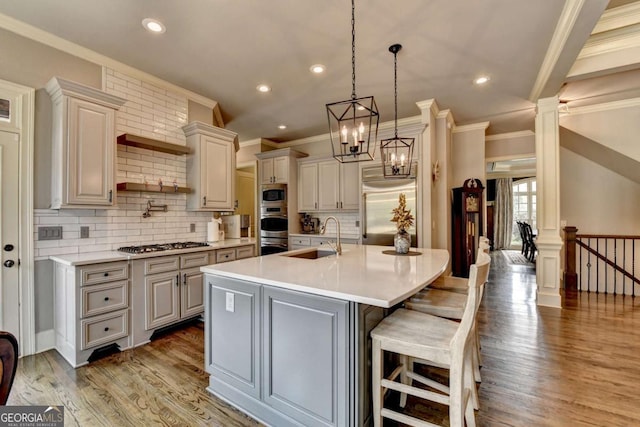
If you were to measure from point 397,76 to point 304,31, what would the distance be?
1.37 metres

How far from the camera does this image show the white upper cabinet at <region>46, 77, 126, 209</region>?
2627mm

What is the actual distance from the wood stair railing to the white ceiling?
9.33 ft

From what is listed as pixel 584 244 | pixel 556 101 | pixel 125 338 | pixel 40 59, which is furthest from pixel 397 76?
pixel 584 244

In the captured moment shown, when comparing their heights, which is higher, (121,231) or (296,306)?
(121,231)

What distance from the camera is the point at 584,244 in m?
4.92

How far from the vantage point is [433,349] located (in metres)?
1.46

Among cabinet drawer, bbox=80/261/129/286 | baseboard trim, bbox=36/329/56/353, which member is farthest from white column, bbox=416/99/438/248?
baseboard trim, bbox=36/329/56/353

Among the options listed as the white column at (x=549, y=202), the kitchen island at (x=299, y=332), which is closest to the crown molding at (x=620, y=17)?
the white column at (x=549, y=202)

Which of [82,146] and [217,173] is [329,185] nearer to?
[217,173]

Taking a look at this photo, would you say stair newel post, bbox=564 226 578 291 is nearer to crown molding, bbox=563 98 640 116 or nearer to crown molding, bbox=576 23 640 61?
crown molding, bbox=563 98 640 116

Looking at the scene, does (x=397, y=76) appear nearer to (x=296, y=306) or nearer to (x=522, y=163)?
(x=296, y=306)

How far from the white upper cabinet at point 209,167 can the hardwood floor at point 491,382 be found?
A: 155cm

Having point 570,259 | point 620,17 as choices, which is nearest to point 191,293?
point 620,17

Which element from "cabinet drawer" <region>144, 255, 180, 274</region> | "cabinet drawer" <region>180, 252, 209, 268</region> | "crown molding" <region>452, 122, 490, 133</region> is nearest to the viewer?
"cabinet drawer" <region>144, 255, 180, 274</region>
